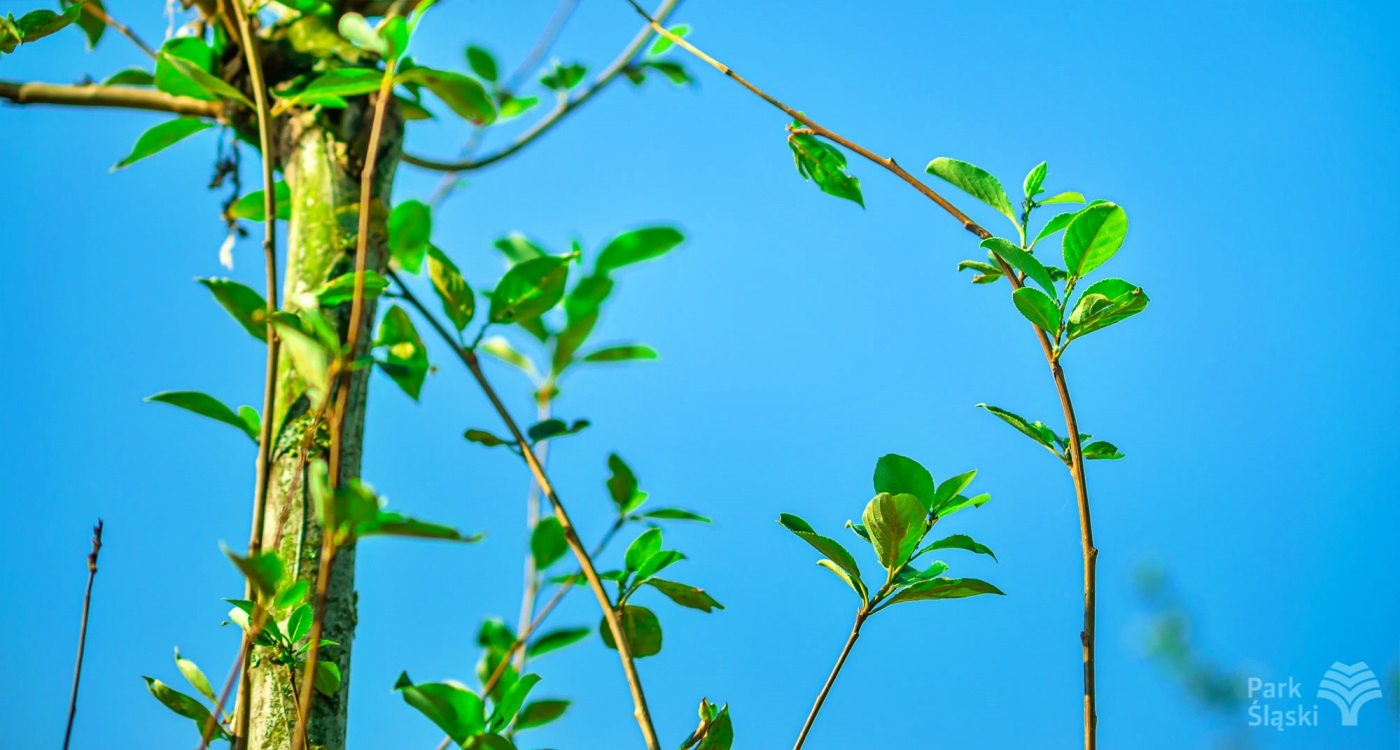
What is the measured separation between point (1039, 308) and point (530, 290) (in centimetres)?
23

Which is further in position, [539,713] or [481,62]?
[481,62]

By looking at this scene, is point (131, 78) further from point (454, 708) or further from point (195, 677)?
point (454, 708)

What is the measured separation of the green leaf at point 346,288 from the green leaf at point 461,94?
0.10m

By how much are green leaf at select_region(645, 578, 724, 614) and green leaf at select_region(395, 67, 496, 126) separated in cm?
25

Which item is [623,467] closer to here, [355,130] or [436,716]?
[436,716]

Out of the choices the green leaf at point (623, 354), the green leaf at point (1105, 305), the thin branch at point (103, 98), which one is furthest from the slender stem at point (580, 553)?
the thin branch at point (103, 98)

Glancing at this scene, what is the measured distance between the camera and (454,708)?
1.18 feet

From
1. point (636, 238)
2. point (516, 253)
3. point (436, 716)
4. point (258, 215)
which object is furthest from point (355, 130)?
point (436, 716)

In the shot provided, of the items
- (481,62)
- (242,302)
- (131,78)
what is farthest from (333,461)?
(481,62)

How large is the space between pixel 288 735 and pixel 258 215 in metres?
0.37

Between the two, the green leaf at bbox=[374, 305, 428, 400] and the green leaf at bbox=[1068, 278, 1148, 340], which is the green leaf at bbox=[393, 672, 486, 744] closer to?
the green leaf at bbox=[374, 305, 428, 400]

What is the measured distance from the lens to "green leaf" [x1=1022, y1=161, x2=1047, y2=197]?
0.43 metres

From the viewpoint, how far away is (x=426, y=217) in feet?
1.62

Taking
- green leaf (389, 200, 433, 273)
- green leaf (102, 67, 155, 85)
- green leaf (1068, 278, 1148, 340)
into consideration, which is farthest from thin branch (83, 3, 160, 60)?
green leaf (1068, 278, 1148, 340)
